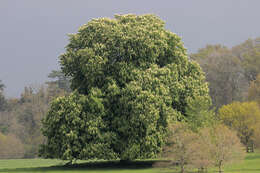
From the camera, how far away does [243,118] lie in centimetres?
5081

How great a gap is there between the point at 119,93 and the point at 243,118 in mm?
16651

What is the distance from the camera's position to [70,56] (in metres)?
44.2

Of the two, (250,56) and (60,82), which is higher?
(250,56)

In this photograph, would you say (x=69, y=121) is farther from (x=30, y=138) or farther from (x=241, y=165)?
(x=30, y=138)

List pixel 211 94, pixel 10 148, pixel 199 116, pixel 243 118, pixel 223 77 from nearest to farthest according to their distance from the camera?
pixel 199 116 < pixel 243 118 < pixel 10 148 < pixel 223 77 < pixel 211 94

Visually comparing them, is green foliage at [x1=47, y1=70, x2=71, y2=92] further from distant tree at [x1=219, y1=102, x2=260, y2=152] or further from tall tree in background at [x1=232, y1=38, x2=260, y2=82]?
distant tree at [x1=219, y1=102, x2=260, y2=152]

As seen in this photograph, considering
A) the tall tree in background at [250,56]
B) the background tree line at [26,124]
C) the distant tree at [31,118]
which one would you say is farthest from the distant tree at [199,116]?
the tall tree in background at [250,56]

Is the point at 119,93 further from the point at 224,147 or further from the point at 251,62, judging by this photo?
the point at 251,62

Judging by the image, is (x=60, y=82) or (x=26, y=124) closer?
(x=26, y=124)

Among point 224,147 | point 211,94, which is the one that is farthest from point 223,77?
point 224,147

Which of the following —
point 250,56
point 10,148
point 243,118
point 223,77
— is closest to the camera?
point 243,118

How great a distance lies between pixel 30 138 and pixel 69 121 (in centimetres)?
3801

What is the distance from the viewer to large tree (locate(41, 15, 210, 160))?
1571 inches

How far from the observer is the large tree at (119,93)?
39.9 meters
